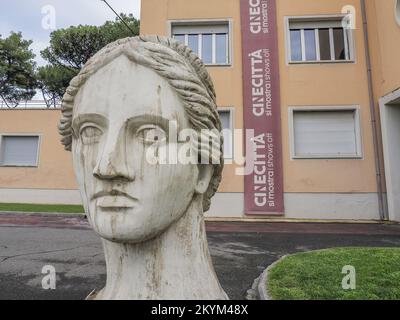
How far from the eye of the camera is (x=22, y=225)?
8.63 m

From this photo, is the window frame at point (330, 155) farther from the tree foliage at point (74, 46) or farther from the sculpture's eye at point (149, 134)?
the tree foliage at point (74, 46)

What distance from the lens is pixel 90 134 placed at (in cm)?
149

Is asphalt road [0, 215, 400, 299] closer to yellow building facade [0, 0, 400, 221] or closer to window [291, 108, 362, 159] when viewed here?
yellow building facade [0, 0, 400, 221]

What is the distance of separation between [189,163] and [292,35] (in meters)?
10.9

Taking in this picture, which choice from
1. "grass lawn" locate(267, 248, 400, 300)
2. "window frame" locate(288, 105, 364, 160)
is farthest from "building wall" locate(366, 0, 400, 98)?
"grass lawn" locate(267, 248, 400, 300)

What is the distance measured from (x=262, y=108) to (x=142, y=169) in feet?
30.4

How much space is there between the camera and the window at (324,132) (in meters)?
10.2

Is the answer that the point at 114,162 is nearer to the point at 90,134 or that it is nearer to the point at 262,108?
the point at 90,134

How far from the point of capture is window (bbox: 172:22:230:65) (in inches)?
440

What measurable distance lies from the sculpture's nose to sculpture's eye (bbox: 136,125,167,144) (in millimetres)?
75

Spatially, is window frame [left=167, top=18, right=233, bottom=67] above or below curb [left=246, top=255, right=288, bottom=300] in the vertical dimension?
above

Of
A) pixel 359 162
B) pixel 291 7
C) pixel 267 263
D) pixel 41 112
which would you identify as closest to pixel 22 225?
pixel 267 263

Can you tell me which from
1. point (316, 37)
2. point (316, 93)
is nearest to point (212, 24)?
point (316, 37)

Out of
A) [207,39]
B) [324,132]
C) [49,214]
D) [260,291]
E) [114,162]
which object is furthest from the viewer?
[207,39]
